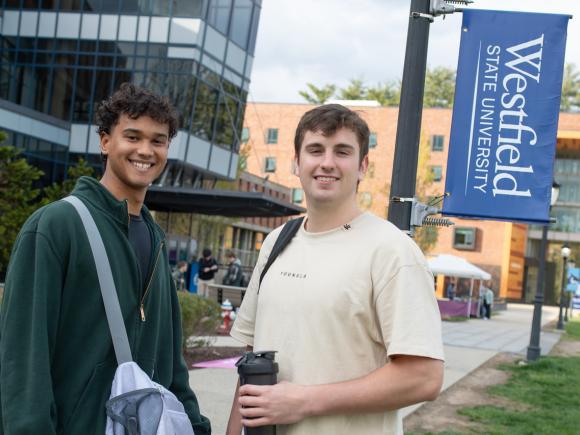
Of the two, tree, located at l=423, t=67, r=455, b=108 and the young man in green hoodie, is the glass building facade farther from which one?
tree, located at l=423, t=67, r=455, b=108

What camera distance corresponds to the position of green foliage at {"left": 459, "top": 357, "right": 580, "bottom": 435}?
9.12 metres

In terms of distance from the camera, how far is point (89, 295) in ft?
9.02

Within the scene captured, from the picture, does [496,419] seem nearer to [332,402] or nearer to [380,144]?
[332,402]

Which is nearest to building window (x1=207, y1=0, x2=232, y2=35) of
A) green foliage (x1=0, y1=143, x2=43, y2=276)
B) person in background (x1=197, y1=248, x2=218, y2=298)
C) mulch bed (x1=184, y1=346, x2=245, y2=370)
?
person in background (x1=197, y1=248, x2=218, y2=298)

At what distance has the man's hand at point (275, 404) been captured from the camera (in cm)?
239

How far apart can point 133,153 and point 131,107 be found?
18cm

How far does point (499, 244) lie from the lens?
6825 cm

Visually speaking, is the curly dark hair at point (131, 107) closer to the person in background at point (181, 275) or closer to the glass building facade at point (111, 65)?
the person in background at point (181, 275)

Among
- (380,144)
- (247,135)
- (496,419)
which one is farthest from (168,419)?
(247,135)

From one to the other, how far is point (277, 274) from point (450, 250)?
68264 mm

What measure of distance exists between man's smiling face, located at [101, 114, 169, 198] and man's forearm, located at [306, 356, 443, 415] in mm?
1169

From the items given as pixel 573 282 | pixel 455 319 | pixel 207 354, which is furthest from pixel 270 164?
pixel 207 354

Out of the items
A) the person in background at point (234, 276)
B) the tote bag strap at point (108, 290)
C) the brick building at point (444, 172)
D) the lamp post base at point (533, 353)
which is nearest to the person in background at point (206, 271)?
the person in background at point (234, 276)

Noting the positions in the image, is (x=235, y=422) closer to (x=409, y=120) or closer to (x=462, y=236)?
(x=409, y=120)
